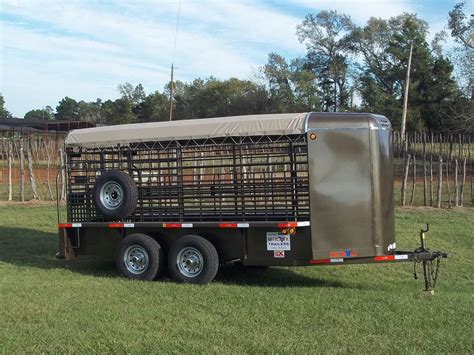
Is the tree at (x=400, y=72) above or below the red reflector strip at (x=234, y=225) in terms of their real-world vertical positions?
above

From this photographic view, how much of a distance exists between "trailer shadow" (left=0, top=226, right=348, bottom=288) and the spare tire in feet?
3.57

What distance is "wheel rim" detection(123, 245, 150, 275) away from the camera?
28.0 feet

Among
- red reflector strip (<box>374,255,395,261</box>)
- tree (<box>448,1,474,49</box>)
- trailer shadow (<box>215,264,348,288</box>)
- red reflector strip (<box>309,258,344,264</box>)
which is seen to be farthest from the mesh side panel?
tree (<box>448,1,474,49</box>)

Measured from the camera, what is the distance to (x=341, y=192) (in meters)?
7.57

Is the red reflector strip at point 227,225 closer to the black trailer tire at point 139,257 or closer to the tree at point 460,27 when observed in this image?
the black trailer tire at point 139,257

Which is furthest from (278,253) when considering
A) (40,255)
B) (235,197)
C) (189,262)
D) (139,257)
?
(40,255)

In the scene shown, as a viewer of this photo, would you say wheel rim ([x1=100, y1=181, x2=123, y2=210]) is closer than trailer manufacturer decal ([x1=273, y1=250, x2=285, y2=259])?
No

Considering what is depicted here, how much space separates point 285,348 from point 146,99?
75655 mm

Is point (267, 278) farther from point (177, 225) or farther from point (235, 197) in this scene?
point (177, 225)

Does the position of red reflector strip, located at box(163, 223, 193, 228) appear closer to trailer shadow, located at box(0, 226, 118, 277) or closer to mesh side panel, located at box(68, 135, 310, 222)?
mesh side panel, located at box(68, 135, 310, 222)

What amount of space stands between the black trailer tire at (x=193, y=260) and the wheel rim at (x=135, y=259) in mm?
468

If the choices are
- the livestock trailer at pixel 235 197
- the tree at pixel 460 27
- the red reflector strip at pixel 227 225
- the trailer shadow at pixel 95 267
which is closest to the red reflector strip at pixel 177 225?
the livestock trailer at pixel 235 197

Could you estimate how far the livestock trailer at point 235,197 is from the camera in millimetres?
7578

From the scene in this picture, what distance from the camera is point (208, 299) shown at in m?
6.98
